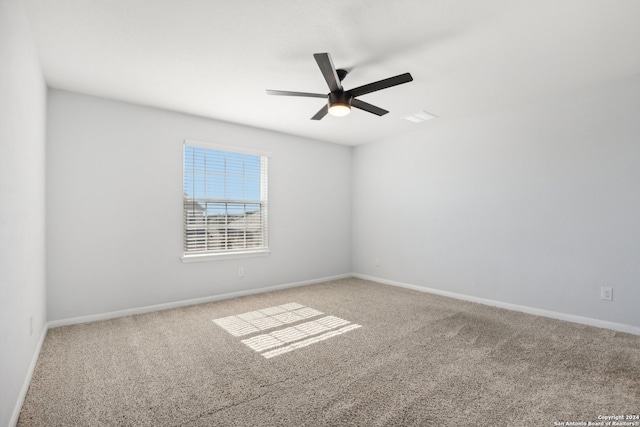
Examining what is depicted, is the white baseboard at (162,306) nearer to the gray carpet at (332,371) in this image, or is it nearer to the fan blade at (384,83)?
the gray carpet at (332,371)

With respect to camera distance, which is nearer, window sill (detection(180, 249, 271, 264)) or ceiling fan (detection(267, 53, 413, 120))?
ceiling fan (detection(267, 53, 413, 120))

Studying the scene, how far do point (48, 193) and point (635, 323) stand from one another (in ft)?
19.6

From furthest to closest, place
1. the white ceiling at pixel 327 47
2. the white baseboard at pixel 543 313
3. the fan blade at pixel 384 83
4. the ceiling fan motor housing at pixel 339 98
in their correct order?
the white baseboard at pixel 543 313 < the ceiling fan motor housing at pixel 339 98 < the fan blade at pixel 384 83 < the white ceiling at pixel 327 47

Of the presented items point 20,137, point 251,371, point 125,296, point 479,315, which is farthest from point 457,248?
point 20,137

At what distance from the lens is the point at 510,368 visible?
Answer: 2.35 metres

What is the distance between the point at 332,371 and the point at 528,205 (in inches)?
121

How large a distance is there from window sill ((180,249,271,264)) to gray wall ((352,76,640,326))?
2101 mm

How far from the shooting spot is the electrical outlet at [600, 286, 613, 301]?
3.19 metres

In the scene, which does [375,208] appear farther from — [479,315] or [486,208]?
[479,315]

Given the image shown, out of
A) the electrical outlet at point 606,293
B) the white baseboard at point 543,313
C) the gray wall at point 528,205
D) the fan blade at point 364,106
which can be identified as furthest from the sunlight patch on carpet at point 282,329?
the electrical outlet at point 606,293

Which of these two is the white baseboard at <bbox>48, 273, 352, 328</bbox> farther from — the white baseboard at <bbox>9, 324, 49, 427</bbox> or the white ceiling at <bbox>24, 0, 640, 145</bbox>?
the white ceiling at <bbox>24, 0, 640, 145</bbox>

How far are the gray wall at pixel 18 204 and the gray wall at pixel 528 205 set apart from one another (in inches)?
175

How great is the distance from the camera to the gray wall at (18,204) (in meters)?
1.61

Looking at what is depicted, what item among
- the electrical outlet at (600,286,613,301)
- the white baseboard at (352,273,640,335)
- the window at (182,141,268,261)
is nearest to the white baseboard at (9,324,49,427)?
the window at (182,141,268,261)
